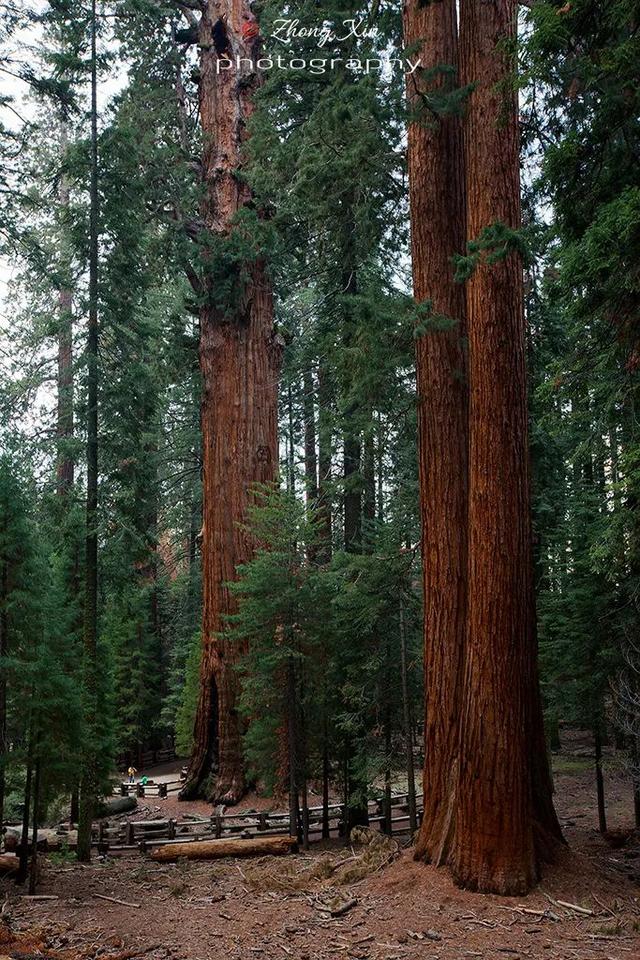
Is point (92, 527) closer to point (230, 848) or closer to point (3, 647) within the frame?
point (3, 647)

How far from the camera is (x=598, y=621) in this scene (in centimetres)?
1226

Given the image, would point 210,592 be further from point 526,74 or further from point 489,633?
point 526,74

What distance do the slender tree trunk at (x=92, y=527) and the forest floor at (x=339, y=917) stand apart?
8.51ft

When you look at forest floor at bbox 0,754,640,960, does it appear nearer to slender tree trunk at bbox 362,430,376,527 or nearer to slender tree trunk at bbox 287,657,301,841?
slender tree trunk at bbox 287,657,301,841

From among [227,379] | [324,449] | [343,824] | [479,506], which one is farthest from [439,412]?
[343,824]

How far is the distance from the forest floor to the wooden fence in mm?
3448

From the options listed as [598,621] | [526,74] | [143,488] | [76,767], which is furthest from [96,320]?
[598,621]

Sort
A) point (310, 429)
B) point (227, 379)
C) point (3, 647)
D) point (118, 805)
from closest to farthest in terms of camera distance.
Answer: point (3, 647) < point (227, 379) < point (118, 805) < point (310, 429)

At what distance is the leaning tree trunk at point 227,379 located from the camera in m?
14.1

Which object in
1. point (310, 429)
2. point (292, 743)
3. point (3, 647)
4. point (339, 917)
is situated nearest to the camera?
point (339, 917)

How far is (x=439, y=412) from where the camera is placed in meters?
7.79

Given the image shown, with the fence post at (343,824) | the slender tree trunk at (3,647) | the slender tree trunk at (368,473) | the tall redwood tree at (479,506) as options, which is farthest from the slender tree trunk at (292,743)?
the tall redwood tree at (479,506)

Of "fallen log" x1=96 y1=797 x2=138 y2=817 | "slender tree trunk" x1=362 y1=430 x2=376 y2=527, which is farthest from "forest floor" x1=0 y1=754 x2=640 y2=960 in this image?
"fallen log" x1=96 y1=797 x2=138 y2=817

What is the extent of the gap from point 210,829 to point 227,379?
26.1ft
